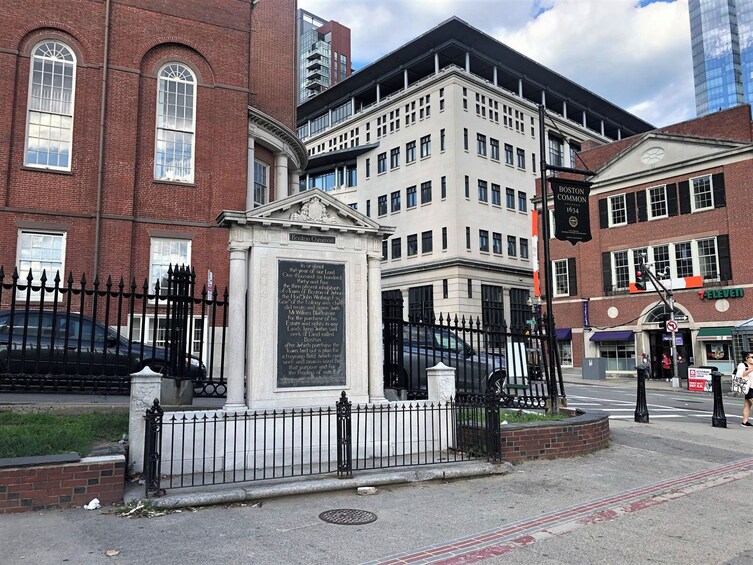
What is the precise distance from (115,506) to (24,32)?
1919cm

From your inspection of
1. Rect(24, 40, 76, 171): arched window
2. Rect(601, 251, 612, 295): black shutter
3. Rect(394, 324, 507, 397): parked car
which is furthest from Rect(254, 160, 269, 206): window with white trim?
Rect(601, 251, 612, 295): black shutter

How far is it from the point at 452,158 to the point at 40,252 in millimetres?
35885

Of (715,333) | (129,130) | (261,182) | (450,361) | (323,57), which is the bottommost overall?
(450,361)

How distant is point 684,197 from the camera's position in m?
35.6

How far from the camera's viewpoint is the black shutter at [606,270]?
38.9 meters

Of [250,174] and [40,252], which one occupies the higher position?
[250,174]

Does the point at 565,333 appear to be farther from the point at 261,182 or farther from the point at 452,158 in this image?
the point at 261,182

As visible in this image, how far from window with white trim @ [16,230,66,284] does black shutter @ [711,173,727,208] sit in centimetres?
3453

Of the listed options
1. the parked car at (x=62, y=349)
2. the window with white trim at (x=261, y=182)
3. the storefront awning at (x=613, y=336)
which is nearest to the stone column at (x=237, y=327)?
the parked car at (x=62, y=349)

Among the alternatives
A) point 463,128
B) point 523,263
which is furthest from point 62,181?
point 523,263

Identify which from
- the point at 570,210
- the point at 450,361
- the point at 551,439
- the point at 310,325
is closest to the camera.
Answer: the point at 310,325

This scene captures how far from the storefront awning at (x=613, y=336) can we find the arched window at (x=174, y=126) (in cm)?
2912

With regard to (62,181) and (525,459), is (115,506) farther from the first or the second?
(62,181)

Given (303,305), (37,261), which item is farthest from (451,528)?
(37,261)
